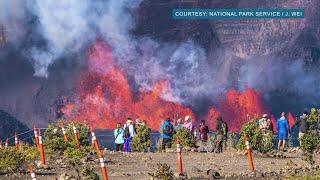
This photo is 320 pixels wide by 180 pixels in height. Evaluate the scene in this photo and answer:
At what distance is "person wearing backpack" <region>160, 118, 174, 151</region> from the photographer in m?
35.6

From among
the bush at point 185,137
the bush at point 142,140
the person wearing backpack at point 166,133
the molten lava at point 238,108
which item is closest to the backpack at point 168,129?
the person wearing backpack at point 166,133

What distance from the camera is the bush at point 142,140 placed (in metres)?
35.9

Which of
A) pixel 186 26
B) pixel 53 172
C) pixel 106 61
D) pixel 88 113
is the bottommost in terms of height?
pixel 53 172

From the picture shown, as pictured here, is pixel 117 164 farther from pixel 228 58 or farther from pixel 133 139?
pixel 228 58

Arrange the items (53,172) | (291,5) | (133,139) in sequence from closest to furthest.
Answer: (53,172) → (133,139) → (291,5)

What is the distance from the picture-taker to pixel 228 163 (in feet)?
95.1

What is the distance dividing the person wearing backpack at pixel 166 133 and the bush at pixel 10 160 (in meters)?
12.0

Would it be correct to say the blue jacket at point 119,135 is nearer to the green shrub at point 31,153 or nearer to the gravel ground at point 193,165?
the gravel ground at point 193,165

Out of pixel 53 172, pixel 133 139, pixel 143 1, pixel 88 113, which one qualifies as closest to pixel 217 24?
pixel 143 1

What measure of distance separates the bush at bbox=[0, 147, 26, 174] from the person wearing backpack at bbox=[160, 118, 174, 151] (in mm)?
11988

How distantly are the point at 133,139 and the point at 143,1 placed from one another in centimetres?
9263

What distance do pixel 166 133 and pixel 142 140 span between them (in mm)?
1312

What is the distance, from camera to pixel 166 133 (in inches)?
1409
